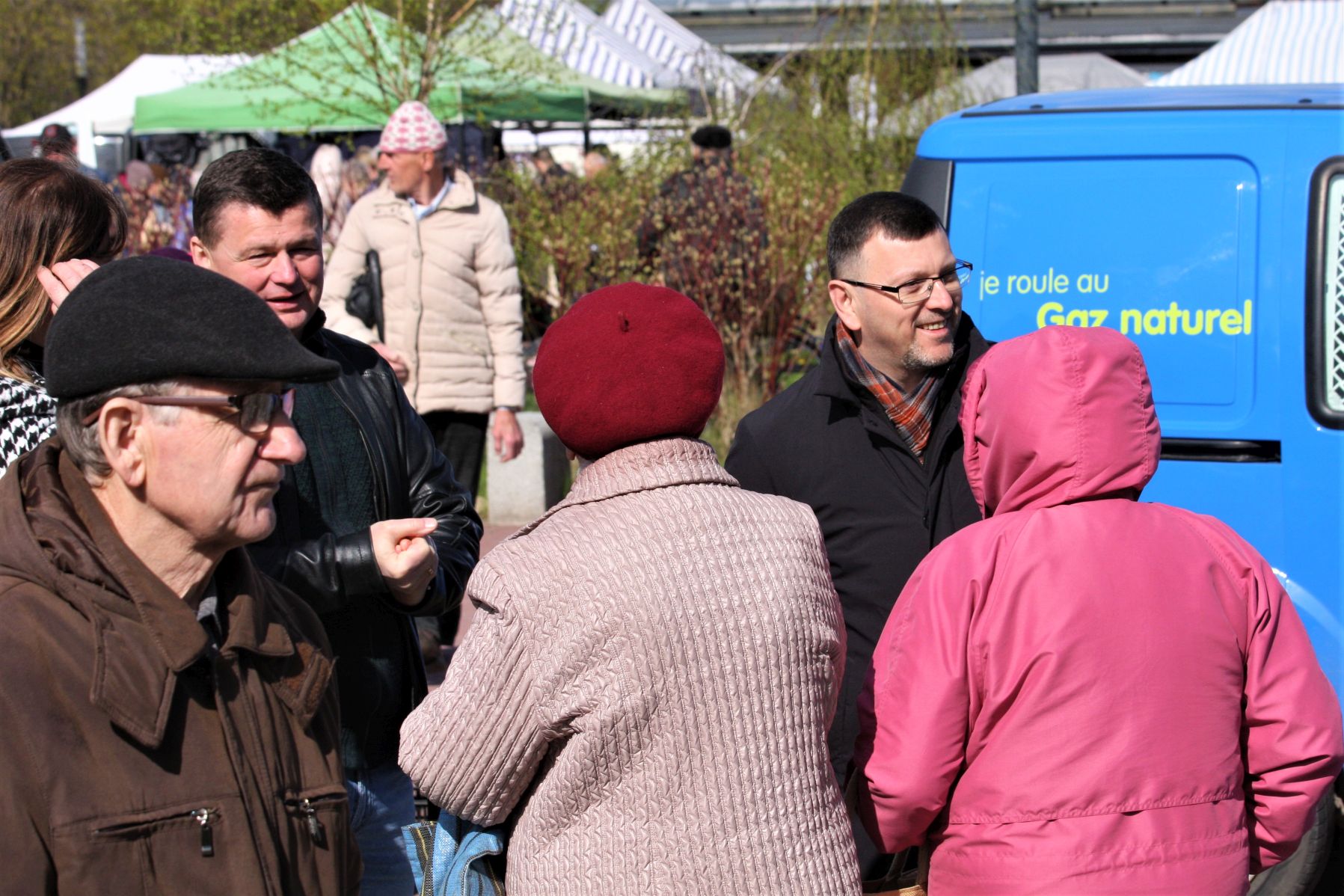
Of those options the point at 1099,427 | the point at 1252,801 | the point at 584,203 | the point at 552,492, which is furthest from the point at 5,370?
the point at 584,203

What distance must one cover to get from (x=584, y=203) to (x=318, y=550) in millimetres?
8140

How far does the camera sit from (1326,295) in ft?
13.0

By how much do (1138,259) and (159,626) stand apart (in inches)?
127

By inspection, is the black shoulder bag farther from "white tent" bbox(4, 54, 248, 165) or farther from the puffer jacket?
"white tent" bbox(4, 54, 248, 165)

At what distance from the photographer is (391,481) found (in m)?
2.90

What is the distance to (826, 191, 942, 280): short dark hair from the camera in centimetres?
346

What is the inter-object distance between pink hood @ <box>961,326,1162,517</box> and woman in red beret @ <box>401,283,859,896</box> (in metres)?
0.46

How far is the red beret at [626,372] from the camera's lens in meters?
2.06

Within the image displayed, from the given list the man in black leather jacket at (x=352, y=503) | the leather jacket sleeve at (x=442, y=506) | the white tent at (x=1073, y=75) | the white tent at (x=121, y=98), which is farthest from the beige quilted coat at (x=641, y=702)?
the white tent at (x=121, y=98)

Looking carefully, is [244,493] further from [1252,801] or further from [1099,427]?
[1252,801]

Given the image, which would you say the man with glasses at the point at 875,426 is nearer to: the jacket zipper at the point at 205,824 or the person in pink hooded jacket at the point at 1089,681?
the person in pink hooded jacket at the point at 1089,681

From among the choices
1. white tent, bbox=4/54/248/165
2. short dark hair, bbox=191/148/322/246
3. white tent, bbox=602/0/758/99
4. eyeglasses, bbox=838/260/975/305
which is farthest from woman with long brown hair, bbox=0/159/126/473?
white tent, bbox=602/0/758/99

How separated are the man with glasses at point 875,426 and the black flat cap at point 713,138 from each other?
7.00 m

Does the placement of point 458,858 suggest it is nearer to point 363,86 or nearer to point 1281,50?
point 363,86
